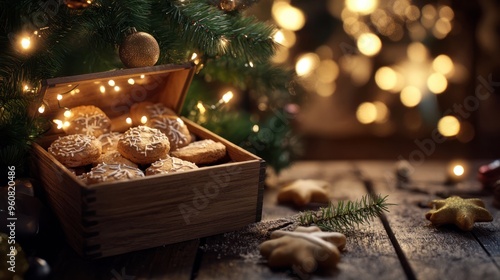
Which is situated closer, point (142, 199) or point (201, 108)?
point (142, 199)

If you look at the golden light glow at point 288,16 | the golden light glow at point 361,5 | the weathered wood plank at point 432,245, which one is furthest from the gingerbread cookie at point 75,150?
the golden light glow at point 361,5

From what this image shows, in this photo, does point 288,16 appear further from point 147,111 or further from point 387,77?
point 147,111

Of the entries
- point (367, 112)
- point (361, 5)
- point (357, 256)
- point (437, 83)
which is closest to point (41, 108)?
point (357, 256)

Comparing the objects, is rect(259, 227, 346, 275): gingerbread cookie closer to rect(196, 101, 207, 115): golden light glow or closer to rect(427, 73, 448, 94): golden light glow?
rect(196, 101, 207, 115): golden light glow

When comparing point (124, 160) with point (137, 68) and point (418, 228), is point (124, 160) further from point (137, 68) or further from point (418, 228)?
point (418, 228)

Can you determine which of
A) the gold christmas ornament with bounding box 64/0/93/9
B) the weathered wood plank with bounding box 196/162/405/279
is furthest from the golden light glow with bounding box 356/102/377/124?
the gold christmas ornament with bounding box 64/0/93/9

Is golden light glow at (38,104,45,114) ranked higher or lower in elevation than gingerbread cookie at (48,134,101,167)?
higher


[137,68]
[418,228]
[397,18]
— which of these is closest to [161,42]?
[137,68]
